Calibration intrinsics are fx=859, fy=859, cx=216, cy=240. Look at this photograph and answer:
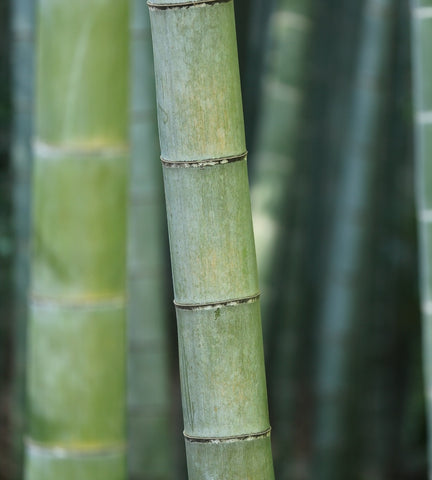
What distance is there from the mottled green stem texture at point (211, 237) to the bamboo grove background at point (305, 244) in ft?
3.00

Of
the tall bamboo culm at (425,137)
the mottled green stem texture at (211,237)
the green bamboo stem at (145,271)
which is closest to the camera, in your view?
the mottled green stem texture at (211,237)

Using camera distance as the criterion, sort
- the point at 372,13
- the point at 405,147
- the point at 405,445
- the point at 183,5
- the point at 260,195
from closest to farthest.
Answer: the point at 183,5, the point at 260,195, the point at 372,13, the point at 405,445, the point at 405,147

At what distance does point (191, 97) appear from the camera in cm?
69

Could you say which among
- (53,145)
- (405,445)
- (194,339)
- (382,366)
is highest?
(53,145)

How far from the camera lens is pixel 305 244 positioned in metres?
2.81

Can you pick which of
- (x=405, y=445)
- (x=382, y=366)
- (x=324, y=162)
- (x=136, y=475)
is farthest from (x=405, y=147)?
(x=136, y=475)

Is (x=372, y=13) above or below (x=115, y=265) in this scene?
above

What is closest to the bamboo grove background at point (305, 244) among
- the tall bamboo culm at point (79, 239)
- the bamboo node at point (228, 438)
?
the tall bamboo culm at point (79, 239)

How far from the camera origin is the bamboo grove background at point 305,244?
1789 millimetres

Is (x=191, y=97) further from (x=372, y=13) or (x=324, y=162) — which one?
(x=324, y=162)

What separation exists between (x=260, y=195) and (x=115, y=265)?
1177mm

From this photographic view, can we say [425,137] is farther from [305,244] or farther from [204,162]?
[305,244]

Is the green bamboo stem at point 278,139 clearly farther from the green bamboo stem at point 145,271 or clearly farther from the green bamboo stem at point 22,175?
the green bamboo stem at point 22,175

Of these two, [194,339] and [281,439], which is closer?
[194,339]
